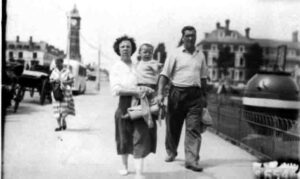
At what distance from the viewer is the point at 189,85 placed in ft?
15.1

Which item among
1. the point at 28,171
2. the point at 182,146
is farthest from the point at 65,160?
the point at 182,146

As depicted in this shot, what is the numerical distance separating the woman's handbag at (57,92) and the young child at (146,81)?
1.26 m

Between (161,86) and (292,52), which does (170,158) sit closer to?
(161,86)

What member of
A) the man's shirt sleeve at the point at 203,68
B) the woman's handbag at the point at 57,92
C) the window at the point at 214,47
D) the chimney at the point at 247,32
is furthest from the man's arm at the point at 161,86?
the woman's handbag at the point at 57,92

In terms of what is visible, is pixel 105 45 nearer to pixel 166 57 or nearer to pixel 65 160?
pixel 166 57

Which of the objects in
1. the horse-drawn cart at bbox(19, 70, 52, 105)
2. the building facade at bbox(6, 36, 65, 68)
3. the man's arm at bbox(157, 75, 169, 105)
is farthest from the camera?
the horse-drawn cart at bbox(19, 70, 52, 105)

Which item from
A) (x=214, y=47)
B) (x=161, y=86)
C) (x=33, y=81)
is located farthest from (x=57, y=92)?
(x=214, y=47)

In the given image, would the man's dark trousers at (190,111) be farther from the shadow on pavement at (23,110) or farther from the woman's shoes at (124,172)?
the shadow on pavement at (23,110)

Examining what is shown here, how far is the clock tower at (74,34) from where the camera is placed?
4.90 metres

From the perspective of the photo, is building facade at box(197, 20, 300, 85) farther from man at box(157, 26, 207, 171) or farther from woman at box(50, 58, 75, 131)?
woman at box(50, 58, 75, 131)

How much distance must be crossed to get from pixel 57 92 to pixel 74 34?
29.8 inches

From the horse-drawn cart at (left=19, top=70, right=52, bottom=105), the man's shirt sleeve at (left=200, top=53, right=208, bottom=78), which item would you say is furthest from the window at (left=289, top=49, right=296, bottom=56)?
the horse-drawn cart at (left=19, top=70, right=52, bottom=105)

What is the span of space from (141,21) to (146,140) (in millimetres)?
1437

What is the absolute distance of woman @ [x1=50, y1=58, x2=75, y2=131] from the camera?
502 cm
